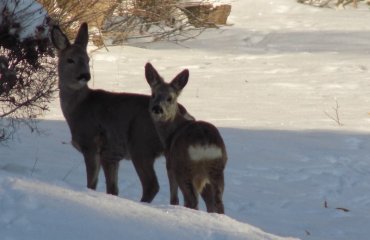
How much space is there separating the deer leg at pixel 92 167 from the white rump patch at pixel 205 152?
4.36 ft

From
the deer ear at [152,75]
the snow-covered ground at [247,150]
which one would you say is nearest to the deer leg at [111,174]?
the snow-covered ground at [247,150]

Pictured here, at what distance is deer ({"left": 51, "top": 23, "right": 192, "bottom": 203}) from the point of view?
8.16 metres

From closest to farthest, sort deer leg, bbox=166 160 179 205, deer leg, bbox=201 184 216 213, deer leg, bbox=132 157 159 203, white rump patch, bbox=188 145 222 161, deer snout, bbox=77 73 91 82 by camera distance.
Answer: white rump patch, bbox=188 145 222 161, deer leg, bbox=201 184 216 213, deer leg, bbox=166 160 179 205, deer leg, bbox=132 157 159 203, deer snout, bbox=77 73 91 82

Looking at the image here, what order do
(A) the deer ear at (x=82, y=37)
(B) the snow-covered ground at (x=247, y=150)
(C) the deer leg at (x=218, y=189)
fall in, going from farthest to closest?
(A) the deer ear at (x=82, y=37) < (C) the deer leg at (x=218, y=189) < (B) the snow-covered ground at (x=247, y=150)

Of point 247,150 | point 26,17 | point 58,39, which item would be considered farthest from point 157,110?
point 247,150

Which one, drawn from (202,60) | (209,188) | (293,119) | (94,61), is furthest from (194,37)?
(209,188)

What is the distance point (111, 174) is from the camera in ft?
28.2

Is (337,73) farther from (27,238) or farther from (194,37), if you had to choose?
(27,238)

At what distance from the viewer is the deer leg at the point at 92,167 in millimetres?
8352

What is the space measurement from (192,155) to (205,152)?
11cm

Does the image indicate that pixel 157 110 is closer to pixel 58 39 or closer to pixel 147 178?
pixel 147 178

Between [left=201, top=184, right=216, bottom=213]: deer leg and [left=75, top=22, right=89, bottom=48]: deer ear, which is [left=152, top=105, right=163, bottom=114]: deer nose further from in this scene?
[left=75, top=22, right=89, bottom=48]: deer ear

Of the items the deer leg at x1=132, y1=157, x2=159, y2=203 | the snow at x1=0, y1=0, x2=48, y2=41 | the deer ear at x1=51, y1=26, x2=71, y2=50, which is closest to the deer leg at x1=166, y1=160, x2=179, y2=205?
the deer leg at x1=132, y1=157, x2=159, y2=203

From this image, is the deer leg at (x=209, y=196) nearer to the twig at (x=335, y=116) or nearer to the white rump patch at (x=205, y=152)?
the white rump patch at (x=205, y=152)
